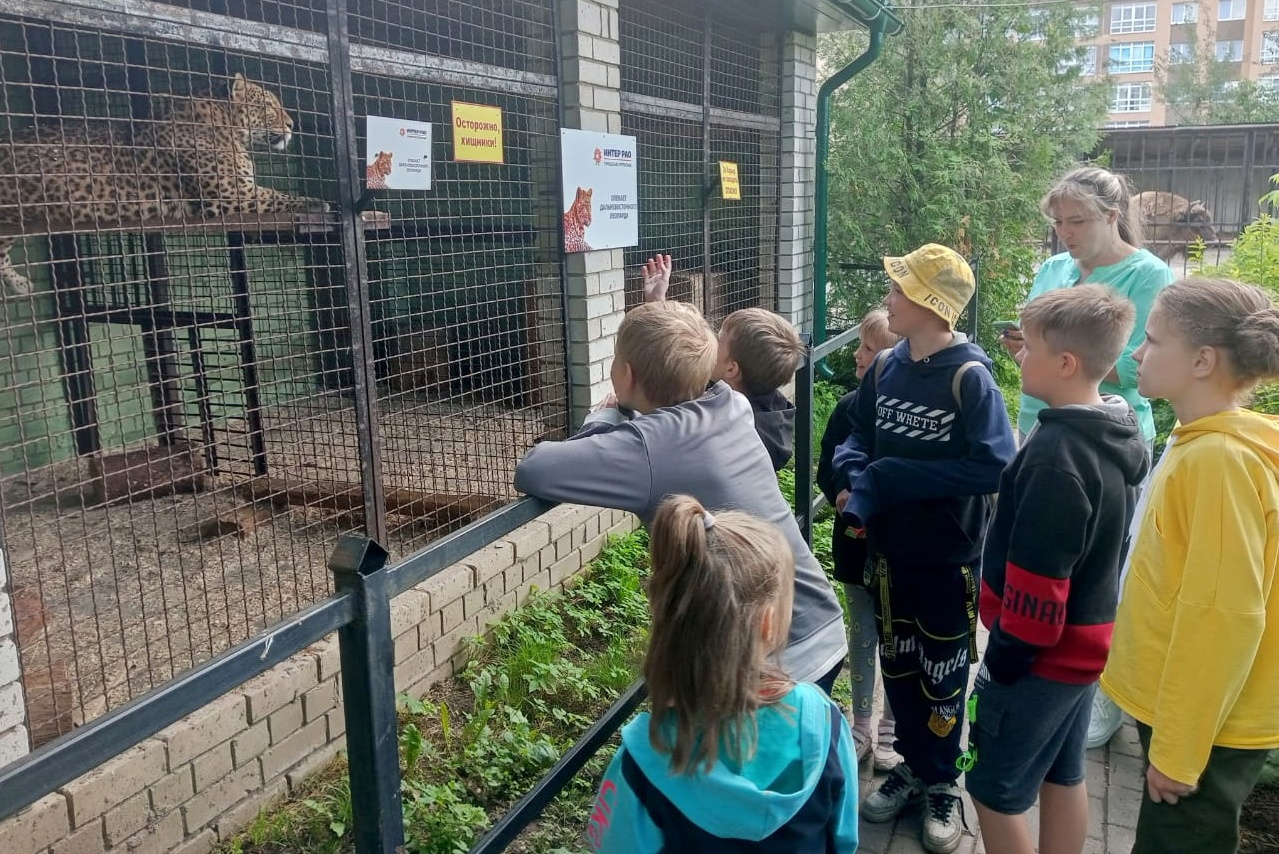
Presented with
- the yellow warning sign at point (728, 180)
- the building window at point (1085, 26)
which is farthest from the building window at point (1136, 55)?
the yellow warning sign at point (728, 180)

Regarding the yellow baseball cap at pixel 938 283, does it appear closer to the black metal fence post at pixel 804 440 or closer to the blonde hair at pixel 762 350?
the blonde hair at pixel 762 350

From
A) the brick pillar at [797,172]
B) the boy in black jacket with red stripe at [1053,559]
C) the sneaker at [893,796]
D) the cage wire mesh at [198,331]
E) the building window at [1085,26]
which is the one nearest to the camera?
the boy in black jacket with red stripe at [1053,559]

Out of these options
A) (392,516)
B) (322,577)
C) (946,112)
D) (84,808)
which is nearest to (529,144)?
(392,516)

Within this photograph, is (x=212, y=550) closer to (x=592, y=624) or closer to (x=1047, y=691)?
(x=592, y=624)

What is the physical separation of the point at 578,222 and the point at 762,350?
83.1 inches

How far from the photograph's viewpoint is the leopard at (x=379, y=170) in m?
3.43

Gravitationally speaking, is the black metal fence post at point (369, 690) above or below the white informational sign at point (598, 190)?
below

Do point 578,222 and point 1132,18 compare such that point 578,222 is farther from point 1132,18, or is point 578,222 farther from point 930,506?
point 1132,18

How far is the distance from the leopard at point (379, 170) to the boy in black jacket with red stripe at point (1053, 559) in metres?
2.23

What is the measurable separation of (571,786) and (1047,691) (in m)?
1.63

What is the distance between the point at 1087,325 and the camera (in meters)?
2.28

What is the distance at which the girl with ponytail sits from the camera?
1480mm

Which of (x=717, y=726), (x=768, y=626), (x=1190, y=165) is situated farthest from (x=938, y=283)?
(x=1190, y=165)

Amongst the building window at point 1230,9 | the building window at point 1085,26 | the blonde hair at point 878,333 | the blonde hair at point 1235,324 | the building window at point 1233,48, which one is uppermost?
the building window at point 1230,9
